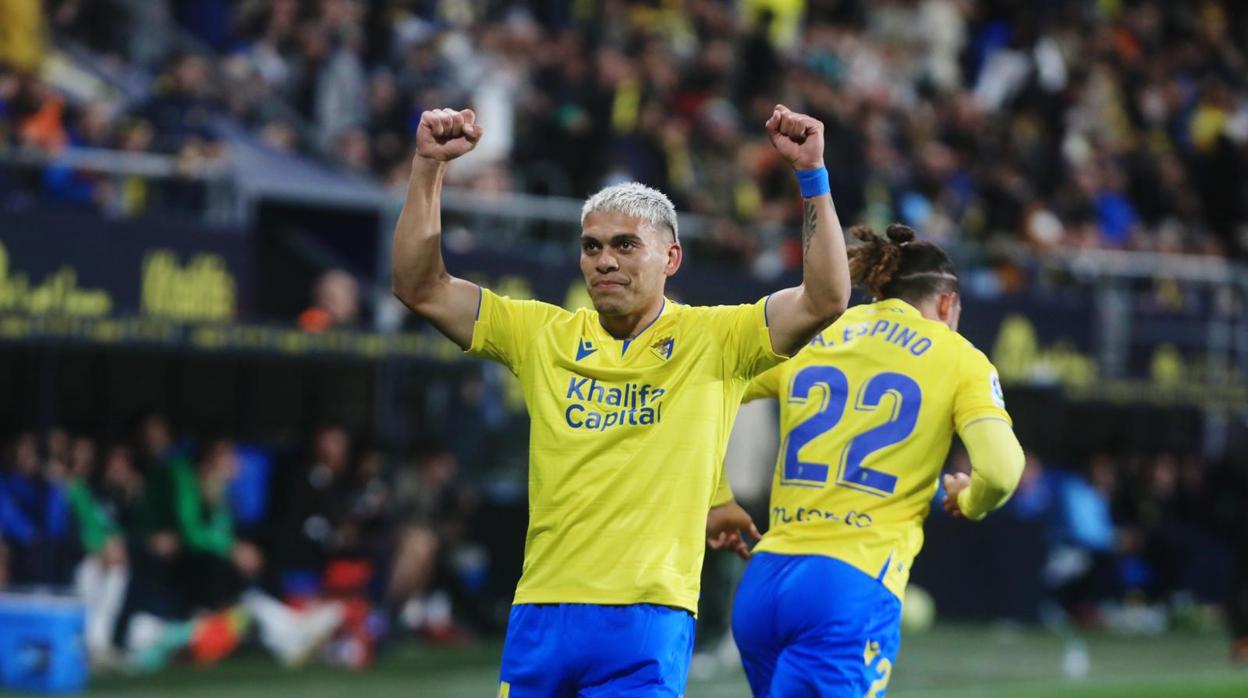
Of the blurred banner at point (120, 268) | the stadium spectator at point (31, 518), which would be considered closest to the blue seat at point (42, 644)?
the stadium spectator at point (31, 518)

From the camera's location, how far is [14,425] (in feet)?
49.5

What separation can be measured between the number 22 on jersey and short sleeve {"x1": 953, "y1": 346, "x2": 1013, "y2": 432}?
0.13 metres

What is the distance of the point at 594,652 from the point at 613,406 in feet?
2.17

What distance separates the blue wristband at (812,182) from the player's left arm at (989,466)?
117cm

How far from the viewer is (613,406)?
5793mm

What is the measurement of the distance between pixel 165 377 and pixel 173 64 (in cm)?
235

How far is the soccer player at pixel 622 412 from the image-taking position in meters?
5.63

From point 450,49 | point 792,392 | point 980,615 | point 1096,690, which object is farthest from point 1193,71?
point 792,392

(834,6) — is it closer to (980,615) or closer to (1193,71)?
(1193,71)

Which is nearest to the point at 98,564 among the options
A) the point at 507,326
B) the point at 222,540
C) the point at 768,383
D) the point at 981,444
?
the point at 222,540

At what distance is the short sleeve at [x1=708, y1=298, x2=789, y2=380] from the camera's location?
5742 millimetres

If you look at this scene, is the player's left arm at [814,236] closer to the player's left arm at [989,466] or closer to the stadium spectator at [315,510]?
the player's left arm at [989,466]

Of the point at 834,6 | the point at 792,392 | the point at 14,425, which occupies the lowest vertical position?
the point at 14,425

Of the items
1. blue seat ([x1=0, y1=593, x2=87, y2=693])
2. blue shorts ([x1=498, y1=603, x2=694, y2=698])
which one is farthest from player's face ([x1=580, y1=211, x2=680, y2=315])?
blue seat ([x1=0, y1=593, x2=87, y2=693])
